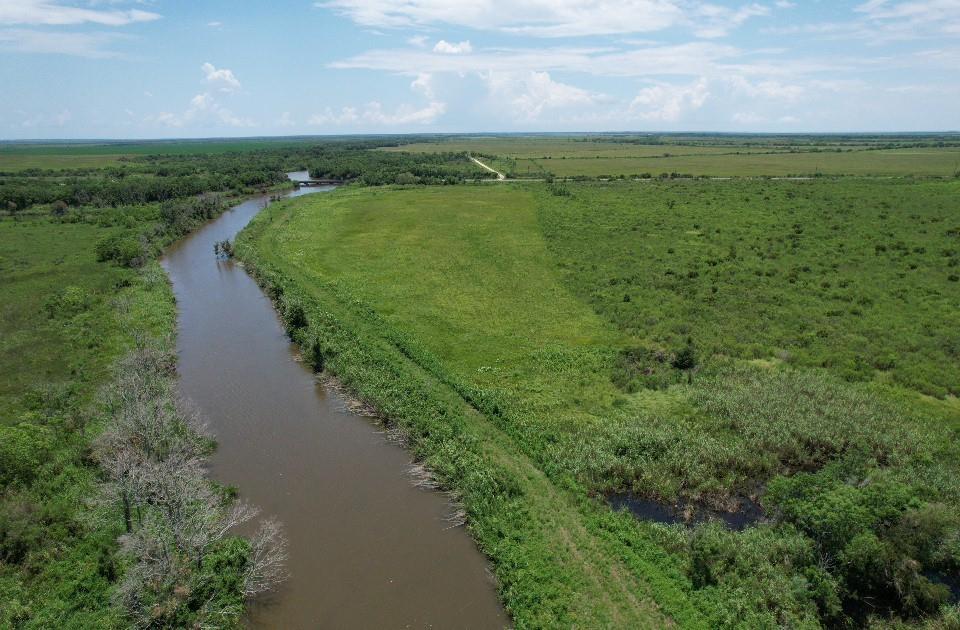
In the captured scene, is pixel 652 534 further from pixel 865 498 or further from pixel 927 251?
pixel 927 251

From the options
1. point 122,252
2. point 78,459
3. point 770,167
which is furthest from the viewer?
point 770,167

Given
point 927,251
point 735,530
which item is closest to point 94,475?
point 735,530

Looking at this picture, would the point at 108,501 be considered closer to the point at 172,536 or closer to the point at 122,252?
the point at 172,536

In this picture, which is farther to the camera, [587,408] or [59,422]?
[587,408]

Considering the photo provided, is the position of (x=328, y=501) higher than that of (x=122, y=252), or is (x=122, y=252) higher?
(x=122, y=252)

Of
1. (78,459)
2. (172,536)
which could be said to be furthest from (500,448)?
(78,459)

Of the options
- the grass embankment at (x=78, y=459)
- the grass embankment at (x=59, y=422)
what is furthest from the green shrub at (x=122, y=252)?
the grass embankment at (x=78, y=459)

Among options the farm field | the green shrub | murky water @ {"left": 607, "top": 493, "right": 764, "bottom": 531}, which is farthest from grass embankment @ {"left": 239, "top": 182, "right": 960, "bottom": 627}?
the farm field

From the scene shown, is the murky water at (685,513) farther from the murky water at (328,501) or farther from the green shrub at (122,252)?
the green shrub at (122,252)
